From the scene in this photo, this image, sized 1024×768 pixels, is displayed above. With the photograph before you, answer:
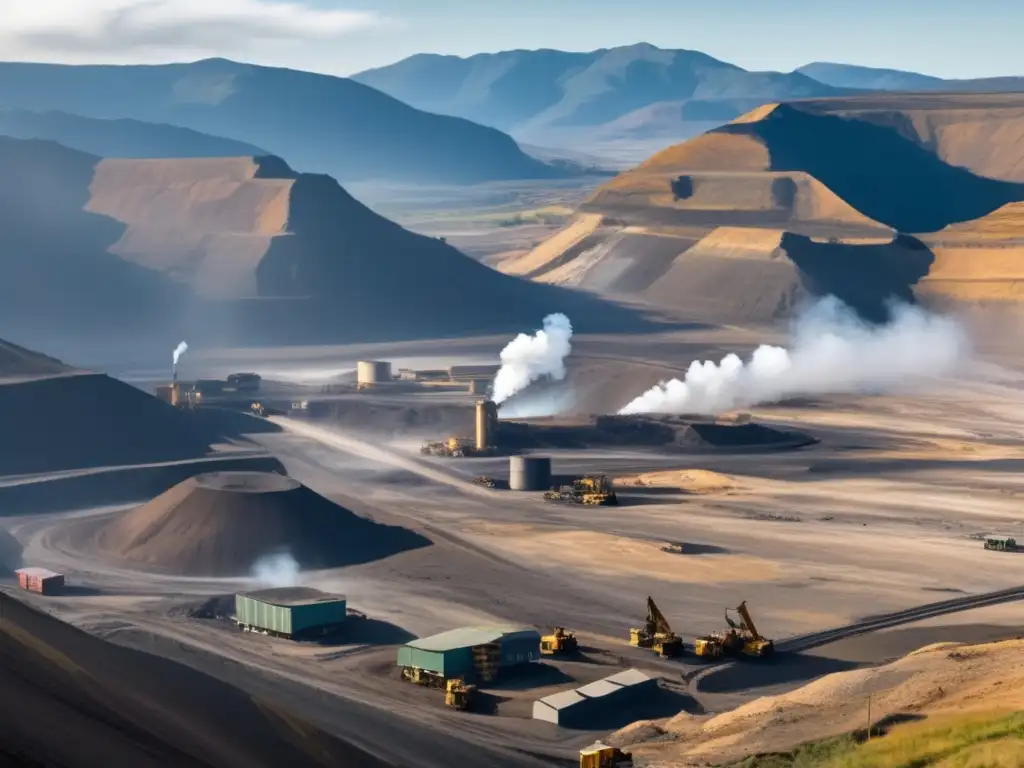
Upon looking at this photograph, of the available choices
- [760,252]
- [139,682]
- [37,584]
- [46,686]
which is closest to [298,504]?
[37,584]

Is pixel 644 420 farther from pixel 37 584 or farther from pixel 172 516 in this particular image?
pixel 37 584

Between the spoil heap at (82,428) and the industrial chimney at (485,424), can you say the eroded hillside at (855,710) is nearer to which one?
the industrial chimney at (485,424)

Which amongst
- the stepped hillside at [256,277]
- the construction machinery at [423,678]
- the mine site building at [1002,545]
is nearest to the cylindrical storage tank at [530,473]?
the mine site building at [1002,545]

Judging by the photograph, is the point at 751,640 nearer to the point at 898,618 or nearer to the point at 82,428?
the point at 898,618

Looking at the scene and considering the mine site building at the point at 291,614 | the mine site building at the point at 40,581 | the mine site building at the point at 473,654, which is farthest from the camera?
the mine site building at the point at 40,581

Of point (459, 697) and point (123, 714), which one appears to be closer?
point (123, 714)

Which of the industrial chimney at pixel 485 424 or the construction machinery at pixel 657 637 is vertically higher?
the industrial chimney at pixel 485 424

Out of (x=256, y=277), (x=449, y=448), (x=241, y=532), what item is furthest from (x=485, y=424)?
(x=256, y=277)
